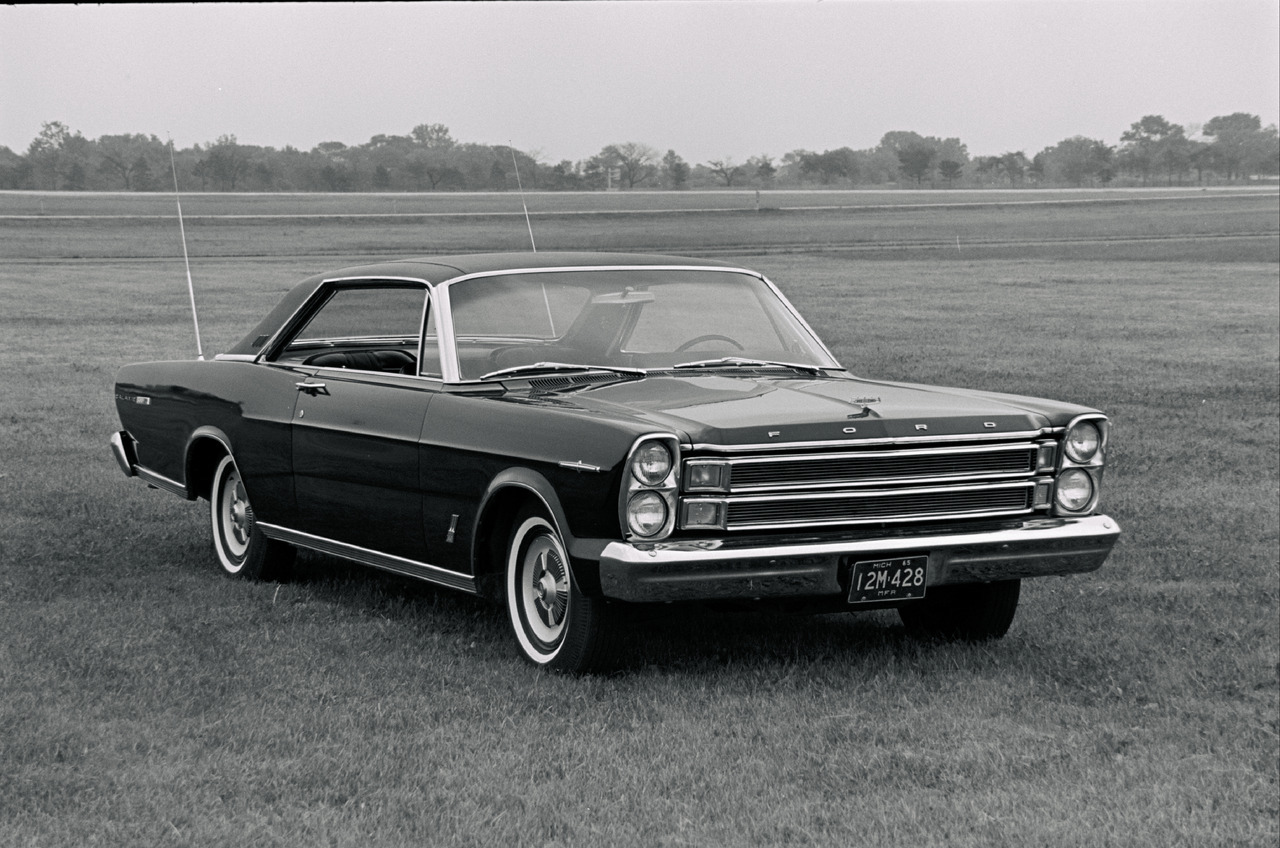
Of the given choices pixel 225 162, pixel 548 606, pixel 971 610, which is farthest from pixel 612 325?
pixel 225 162

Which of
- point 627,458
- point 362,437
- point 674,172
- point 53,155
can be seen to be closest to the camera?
point 627,458

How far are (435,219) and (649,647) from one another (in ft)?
128

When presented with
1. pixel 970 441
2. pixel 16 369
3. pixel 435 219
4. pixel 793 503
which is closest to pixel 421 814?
pixel 793 503

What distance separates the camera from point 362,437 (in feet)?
21.0

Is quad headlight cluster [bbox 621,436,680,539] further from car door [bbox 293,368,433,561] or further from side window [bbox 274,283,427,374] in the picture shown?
side window [bbox 274,283,427,374]

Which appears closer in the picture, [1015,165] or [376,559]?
[376,559]

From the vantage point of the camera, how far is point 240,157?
51188mm

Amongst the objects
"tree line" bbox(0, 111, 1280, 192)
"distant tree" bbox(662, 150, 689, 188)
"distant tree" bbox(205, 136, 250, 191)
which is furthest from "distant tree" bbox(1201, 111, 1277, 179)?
"distant tree" bbox(205, 136, 250, 191)

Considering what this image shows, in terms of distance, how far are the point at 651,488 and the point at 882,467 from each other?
82cm

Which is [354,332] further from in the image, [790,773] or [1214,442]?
[1214,442]

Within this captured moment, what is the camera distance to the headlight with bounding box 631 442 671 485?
16.9 feet

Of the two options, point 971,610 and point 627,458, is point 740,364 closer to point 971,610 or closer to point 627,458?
point 971,610

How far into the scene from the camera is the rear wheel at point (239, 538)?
23.9ft

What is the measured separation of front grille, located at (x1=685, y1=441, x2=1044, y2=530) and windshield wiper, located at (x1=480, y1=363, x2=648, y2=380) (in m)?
1.13
